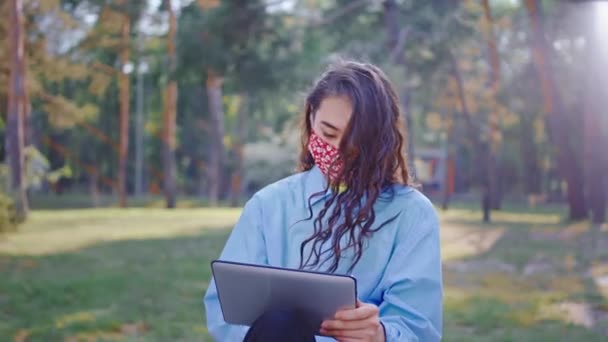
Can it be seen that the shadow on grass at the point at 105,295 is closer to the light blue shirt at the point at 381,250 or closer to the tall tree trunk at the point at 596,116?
the light blue shirt at the point at 381,250

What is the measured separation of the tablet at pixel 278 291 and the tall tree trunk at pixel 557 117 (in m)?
20.2

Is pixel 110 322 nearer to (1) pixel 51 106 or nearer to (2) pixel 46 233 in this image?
(2) pixel 46 233

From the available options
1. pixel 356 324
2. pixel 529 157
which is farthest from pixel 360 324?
pixel 529 157

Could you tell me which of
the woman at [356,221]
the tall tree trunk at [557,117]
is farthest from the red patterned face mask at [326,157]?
the tall tree trunk at [557,117]

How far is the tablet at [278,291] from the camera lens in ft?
7.93

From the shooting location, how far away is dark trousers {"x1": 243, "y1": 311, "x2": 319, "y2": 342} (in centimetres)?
249

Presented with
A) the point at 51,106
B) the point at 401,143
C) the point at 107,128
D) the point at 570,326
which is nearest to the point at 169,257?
the point at 570,326

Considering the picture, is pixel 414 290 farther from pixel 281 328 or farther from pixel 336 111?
pixel 336 111

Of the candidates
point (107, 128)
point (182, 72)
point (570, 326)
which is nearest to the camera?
point (570, 326)

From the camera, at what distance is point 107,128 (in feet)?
175

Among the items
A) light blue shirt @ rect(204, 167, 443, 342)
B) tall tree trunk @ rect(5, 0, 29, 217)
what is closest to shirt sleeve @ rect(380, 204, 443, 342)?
light blue shirt @ rect(204, 167, 443, 342)

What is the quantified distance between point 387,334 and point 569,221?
22.1 m

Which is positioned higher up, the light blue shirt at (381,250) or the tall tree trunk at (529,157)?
the light blue shirt at (381,250)

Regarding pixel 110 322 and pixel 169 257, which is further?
pixel 169 257
